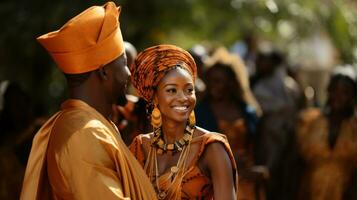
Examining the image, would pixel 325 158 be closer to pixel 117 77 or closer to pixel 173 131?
pixel 173 131

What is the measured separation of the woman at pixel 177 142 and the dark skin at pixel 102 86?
0.16 meters

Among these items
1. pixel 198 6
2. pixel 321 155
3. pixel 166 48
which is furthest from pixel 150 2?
pixel 166 48

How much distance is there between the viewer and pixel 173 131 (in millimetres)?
6484

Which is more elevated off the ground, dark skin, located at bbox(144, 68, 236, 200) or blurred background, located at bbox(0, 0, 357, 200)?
dark skin, located at bbox(144, 68, 236, 200)

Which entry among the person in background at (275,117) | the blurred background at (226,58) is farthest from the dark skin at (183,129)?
the person in background at (275,117)

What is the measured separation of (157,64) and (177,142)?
0.45 metres

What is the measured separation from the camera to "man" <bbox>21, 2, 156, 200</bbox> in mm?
6094

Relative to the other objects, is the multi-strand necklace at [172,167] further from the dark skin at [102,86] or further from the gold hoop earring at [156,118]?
the dark skin at [102,86]

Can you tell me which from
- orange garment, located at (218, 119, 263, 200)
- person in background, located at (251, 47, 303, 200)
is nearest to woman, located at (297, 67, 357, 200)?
person in background, located at (251, 47, 303, 200)

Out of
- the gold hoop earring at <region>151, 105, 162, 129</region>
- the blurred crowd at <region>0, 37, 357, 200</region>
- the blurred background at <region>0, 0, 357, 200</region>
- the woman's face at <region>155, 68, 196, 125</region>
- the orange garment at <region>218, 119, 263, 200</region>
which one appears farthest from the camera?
the blurred background at <region>0, 0, 357, 200</region>

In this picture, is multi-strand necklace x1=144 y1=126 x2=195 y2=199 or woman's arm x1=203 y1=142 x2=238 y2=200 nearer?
woman's arm x1=203 y1=142 x2=238 y2=200

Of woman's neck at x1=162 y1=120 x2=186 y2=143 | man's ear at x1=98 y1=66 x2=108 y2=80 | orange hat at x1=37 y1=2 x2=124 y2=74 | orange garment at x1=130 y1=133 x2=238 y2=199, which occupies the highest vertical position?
orange hat at x1=37 y1=2 x2=124 y2=74

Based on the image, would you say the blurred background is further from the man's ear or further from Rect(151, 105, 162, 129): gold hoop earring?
the man's ear

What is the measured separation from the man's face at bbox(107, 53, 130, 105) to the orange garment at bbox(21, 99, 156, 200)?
0.20 meters
